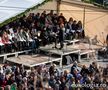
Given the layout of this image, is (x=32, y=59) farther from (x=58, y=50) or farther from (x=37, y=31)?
(x=37, y=31)

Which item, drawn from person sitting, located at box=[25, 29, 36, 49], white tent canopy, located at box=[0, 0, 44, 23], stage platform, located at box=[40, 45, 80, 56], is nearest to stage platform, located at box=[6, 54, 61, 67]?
stage platform, located at box=[40, 45, 80, 56]

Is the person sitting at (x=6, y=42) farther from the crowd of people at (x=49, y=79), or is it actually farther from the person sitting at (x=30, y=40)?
the crowd of people at (x=49, y=79)

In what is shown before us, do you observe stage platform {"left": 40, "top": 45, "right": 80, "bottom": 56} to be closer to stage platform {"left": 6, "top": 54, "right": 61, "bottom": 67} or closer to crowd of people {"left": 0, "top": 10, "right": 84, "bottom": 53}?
crowd of people {"left": 0, "top": 10, "right": 84, "bottom": 53}

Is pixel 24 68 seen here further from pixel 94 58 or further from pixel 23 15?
pixel 94 58

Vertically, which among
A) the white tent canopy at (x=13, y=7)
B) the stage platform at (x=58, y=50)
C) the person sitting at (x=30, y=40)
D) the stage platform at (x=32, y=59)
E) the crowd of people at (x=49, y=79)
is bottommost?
the crowd of people at (x=49, y=79)

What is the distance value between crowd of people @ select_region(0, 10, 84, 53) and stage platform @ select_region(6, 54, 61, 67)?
43 cm

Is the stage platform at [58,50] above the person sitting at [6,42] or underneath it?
underneath

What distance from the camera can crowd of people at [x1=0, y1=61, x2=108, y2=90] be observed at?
1958cm

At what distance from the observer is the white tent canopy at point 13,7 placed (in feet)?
74.2

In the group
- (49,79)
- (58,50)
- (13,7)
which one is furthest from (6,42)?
(49,79)

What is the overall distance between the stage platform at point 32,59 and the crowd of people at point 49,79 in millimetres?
558

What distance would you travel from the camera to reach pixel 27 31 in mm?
23641

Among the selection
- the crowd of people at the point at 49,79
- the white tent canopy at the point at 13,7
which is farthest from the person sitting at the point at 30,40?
the crowd of people at the point at 49,79

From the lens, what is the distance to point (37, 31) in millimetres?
24312
